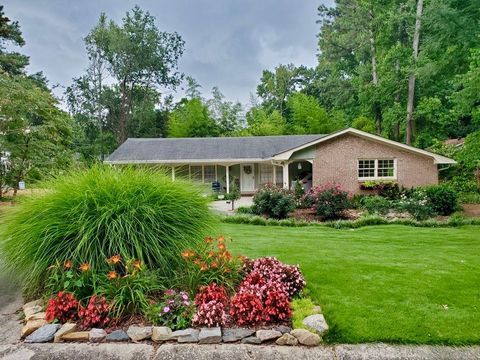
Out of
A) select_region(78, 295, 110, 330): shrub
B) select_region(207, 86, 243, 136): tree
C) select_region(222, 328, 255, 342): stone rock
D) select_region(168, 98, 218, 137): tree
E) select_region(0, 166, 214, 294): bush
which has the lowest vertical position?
select_region(222, 328, 255, 342): stone rock

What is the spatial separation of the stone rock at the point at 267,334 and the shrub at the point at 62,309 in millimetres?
1860

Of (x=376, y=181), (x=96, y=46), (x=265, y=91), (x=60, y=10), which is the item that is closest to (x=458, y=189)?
(x=376, y=181)

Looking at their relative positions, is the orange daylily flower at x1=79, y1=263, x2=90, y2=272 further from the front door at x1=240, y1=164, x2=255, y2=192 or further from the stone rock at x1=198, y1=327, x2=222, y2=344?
the front door at x1=240, y1=164, x2=255, y2=192

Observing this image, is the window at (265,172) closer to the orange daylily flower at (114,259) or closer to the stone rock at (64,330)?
the orange daylily flower at (114,259)

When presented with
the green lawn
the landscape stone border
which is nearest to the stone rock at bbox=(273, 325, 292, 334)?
the landscape stone border

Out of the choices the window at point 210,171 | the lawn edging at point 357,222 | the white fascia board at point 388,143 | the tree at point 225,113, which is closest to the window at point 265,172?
the window at point 210,171

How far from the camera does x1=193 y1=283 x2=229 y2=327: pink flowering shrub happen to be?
9.87 ft

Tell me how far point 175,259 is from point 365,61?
29.5 meters

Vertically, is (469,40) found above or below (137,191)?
above

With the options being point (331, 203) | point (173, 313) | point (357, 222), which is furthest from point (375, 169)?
point (173, 313)

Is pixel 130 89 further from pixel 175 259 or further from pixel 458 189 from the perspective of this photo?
pixel 175 259

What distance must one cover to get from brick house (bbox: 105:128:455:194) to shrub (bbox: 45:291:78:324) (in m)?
8.90

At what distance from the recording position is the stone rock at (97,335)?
287 cm

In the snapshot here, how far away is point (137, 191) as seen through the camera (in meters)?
3.89
